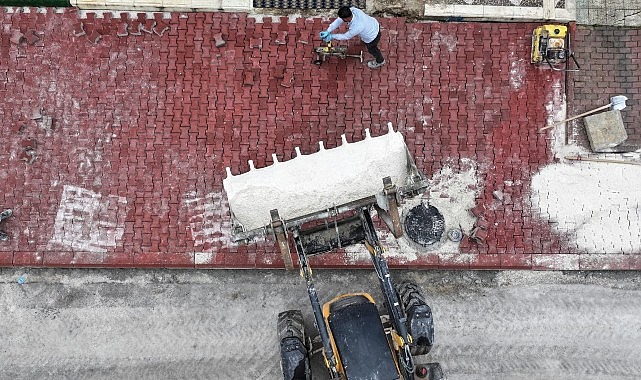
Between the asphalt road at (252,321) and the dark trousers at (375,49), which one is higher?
the dark trousers at (375,49)

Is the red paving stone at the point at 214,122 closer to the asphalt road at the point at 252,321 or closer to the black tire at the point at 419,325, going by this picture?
the asphalt road at the point at 252,321

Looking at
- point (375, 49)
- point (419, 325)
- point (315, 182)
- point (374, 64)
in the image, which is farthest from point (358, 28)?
point (419, 325)

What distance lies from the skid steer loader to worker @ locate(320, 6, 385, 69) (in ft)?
6.45

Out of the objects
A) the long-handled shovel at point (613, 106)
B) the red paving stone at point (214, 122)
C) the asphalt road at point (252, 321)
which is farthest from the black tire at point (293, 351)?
the long-handled shovel at point (613, 106)

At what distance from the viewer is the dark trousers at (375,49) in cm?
1001

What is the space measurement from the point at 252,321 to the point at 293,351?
1588mm

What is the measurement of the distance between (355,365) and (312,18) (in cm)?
645

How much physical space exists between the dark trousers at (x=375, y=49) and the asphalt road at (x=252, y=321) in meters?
3.95

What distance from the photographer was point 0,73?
10.8 metres

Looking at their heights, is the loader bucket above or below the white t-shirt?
below

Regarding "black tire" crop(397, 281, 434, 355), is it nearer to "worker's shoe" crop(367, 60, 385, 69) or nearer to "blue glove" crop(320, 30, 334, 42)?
"worker's shoe" crop(367, 60, 385, 69)

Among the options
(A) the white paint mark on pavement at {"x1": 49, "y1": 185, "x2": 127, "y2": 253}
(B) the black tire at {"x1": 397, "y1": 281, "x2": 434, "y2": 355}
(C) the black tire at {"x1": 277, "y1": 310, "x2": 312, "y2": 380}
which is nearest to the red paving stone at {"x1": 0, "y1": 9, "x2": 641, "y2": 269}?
(A) the white paint mark on pavement at {"x1": 49, "y1": 185, "x2": 127, "y2": 253}

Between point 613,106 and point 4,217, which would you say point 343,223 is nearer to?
point 613,106

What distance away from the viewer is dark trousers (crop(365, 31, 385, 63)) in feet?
32.8
